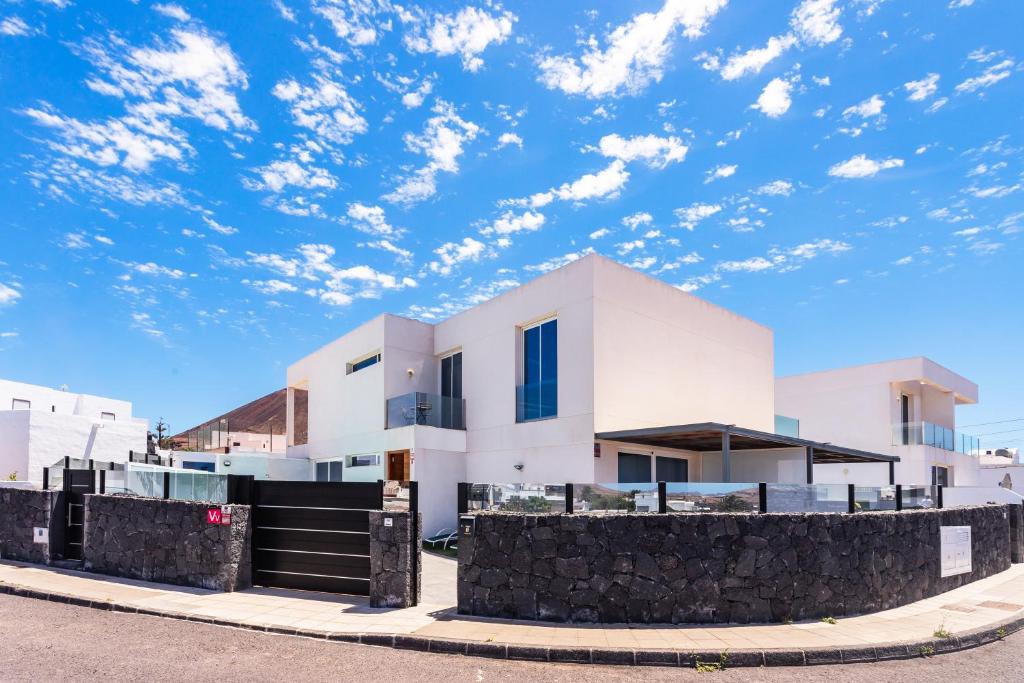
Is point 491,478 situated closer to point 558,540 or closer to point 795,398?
point 558,540

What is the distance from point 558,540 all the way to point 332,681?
126 inches

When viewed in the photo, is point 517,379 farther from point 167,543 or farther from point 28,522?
point 28,522

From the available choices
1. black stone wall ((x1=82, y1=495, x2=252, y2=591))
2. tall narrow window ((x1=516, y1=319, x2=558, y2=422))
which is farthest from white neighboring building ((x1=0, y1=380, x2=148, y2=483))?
tall narrow window ((x1=516, y1=319, x2=558, y2=422))

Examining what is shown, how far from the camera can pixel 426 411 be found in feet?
61.4

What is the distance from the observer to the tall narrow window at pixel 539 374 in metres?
16.8

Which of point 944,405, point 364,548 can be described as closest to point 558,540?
point 364,548

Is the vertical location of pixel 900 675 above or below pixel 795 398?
below

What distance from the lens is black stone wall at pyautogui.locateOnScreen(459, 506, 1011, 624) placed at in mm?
8172

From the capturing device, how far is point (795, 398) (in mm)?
30844

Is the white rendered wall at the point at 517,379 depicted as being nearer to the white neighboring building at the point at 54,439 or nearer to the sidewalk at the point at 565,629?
the sidewalk at the point at 565,629

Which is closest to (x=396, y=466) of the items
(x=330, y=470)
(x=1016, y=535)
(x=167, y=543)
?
(x=330, y=470)

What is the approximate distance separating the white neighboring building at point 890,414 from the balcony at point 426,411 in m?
15.3

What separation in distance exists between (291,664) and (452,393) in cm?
1396

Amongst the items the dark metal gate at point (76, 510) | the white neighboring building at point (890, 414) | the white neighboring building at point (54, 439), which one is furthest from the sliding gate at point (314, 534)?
the white neighboring building at point (890, 414)
